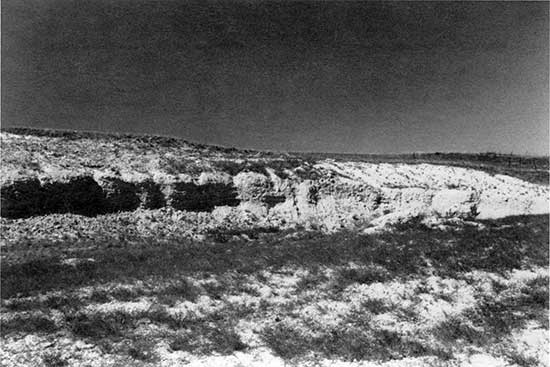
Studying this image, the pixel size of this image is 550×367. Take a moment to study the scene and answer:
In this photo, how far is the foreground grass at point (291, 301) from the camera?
292 inches

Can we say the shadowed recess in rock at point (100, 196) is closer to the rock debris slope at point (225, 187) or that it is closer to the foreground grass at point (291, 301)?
the rock debris slope at point (225, 187)

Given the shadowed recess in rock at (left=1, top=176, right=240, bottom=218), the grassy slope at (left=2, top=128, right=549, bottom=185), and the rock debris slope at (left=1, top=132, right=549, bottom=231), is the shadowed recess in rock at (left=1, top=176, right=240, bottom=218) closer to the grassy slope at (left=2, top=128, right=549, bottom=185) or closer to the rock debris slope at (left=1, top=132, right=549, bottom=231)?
the rock debris slope at (left=1, top=132, right=549, bottom=231)

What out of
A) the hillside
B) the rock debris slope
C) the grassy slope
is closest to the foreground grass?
the hillside

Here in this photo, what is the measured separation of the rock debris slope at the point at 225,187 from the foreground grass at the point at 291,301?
481 cm

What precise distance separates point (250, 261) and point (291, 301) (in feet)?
15.2

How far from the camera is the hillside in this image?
24.5 ft

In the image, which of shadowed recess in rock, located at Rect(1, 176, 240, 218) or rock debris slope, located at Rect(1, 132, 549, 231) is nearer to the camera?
shadowed recess in rock, located at Rect(1, 176, 240, 218)

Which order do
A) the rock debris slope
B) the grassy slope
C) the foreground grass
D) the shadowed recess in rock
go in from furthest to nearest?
the grassy slope → the rock debris slope → the shadowed recess in rock → the foreground grass

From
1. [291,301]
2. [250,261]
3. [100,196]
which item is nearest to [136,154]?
[100,196]

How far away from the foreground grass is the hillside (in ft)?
0.16

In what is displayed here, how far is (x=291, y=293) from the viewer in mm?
10828

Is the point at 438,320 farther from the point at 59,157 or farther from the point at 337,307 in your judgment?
the point at 59,157

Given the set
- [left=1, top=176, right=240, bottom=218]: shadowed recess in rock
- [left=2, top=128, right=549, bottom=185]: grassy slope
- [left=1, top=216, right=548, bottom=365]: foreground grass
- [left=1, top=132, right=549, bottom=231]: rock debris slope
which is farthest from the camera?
[left=2, top=128, right=549, bottom=185]: grassy slope

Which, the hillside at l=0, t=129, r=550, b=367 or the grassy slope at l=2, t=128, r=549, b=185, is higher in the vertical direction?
the grassy slope at l=2, t=128, r=549, b=185
